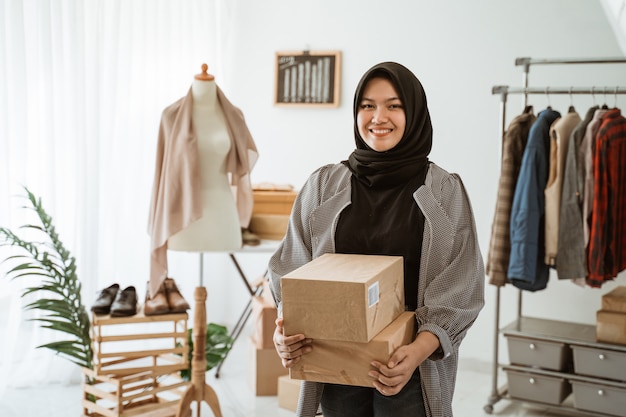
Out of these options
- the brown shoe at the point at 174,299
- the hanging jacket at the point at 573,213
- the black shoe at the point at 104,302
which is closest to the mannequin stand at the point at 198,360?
the brown shoe at the point at 174,299

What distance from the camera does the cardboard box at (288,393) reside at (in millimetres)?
3512

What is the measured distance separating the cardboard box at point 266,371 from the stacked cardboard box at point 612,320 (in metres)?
1.49

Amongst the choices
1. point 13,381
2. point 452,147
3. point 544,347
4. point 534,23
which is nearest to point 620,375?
point 544,347

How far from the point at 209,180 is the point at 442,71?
1.79m

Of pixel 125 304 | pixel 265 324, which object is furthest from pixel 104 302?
pixel 265 324

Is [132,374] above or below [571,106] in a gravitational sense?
below

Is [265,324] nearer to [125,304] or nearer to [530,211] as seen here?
[125,304]

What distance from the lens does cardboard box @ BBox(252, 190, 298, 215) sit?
151 inches

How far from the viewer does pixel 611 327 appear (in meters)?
3.32

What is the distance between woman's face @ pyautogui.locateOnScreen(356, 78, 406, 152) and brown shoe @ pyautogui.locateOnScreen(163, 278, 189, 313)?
1676 millimetres

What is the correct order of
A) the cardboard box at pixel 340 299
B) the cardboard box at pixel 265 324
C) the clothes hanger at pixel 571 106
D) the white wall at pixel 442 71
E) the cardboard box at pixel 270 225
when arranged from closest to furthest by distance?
the cardboard box at pixel 340 299 < the clothes hanger at pixel 571 106 < the cardboard box at pixel 265 324 < the cardboard box at pixel 270 225 < the white wall at pixel 442 71

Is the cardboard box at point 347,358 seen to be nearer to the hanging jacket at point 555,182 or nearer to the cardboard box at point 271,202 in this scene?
the hanging jacket at point 555,182

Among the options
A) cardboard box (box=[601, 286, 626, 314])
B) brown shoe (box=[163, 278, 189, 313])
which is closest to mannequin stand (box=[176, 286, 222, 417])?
brown shoe (box=[163, 278, 189, 313])

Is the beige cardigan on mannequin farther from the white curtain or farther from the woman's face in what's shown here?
the woman's face
